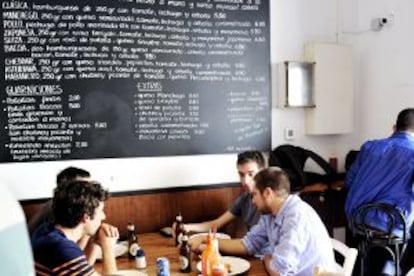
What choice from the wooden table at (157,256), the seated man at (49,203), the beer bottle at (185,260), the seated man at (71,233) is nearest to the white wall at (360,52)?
the wooden table at (157,256)

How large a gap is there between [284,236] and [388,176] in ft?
3.93

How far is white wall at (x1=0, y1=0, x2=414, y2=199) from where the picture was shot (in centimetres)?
333

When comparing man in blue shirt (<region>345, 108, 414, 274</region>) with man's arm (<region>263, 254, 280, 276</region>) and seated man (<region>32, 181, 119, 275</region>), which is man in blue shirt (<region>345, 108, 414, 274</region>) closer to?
man's arm (<region>263, 254, 280, 276</region>)

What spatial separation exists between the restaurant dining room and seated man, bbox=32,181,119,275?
263mm

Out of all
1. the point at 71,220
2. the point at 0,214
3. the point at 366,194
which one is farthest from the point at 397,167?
the point at 0,214

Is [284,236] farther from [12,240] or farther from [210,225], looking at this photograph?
[12,240]

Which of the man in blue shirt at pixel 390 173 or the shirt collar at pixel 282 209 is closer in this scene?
the shirt collar at pixel 282 209

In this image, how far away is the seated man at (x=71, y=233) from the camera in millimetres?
1780

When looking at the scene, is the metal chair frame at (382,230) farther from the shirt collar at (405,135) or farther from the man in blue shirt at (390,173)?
the shirt collar at (405,135)

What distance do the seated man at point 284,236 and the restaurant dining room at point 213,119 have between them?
0.05ft

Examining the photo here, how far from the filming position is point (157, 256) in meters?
2.47

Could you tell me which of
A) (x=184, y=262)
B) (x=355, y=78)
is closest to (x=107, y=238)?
(x=184, y=262)

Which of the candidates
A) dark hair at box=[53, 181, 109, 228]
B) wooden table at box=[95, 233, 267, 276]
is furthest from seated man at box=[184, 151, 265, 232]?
dark hair at box=[53, 181, 109, 228]

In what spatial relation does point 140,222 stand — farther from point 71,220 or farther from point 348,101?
point 348,101
